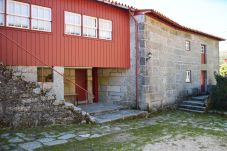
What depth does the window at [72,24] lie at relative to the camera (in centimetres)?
1123

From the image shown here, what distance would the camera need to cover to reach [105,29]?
12.8 metres

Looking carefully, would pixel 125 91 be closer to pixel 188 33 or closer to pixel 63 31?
pixel 63 31

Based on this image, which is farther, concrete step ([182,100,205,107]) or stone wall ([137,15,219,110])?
concrete step ([182,100,205,107])

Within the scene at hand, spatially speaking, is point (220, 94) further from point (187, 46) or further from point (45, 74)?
point (45, 74)

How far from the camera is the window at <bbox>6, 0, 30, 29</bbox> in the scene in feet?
31.2

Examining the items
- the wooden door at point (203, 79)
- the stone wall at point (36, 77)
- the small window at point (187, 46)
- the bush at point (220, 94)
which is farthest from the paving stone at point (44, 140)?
the wooden door at point (203, 79)

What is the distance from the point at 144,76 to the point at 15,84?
21.8ft

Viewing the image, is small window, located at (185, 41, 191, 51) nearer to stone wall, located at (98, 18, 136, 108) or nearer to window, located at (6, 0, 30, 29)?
stone wall, located at (98, 18, 136, 108)

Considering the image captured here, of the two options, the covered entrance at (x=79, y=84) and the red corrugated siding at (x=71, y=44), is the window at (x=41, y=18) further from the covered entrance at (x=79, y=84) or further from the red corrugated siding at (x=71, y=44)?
the covered entrance at (x=79, y=84)

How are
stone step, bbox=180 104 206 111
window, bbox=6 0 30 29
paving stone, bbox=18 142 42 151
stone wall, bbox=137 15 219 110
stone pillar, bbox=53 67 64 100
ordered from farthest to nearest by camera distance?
stone step, bbox=180 104 206 111 → stone wall, bbox=137 15 219 110 → stone pillar, bbox=53 67 64 100 → window, bbox=6 0 30 29 → paving stone, bbox=18 142 42 151

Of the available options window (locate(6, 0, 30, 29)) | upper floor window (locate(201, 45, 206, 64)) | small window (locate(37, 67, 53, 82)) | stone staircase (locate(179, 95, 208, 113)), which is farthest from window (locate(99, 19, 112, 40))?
upper floor window (locate(201, 45, 206, 64))

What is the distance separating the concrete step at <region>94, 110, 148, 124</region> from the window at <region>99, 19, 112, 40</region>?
11.7 ft

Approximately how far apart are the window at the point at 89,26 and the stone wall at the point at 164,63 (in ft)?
7.92

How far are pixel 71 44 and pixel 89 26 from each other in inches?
53.0
